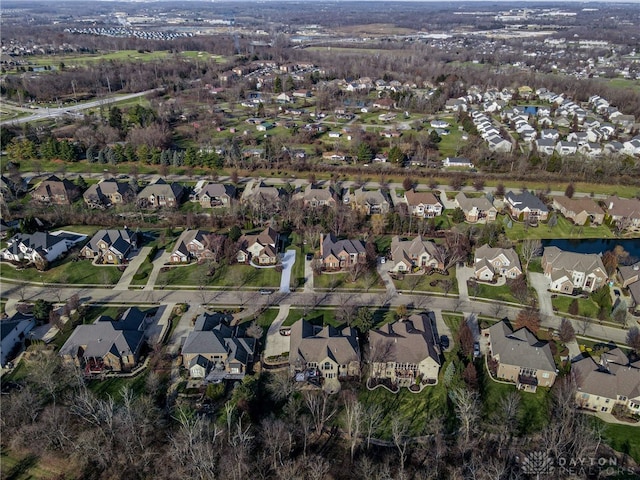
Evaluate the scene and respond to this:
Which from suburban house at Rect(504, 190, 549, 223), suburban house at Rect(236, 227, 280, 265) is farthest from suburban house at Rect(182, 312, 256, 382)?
suburban house at Rect(504, 190, 549, 223)

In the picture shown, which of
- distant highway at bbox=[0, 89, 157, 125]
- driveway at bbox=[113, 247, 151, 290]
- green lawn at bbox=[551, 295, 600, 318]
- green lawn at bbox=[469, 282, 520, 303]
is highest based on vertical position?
distant highway at bbox=[0, 89, 157, 125]

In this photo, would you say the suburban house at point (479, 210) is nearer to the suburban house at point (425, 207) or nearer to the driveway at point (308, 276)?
the suburban house at point (425, 207)

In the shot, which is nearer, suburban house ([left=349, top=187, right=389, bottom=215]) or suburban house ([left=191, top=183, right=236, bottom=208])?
suburban house ([left=349, top=187, right=389, bottom=215])

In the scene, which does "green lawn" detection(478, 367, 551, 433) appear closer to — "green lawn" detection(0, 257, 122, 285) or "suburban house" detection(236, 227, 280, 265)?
"suburban house" detection(236, 227, 280, 265)

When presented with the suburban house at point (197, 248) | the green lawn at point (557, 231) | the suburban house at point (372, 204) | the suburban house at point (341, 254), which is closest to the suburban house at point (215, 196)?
the suburban house at point (197, 248)

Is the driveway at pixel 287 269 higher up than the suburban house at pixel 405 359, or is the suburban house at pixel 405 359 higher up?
the suburban house at pixel 405 359

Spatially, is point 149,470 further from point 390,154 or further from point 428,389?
point 390,154

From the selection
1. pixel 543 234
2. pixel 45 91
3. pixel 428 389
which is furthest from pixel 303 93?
pixel 428 389
